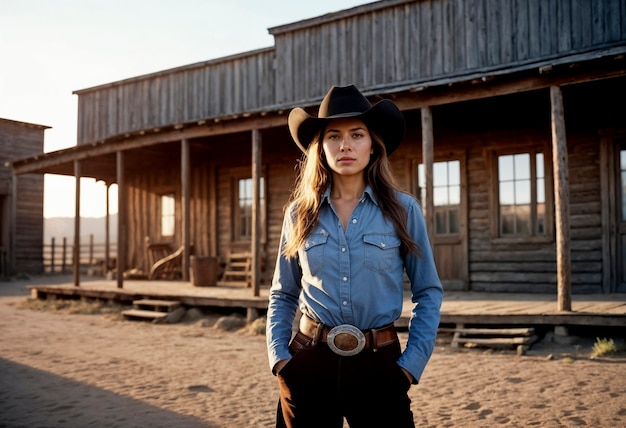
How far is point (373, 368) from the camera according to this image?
2055 millimetres

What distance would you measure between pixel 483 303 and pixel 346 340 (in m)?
7.48

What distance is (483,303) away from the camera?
9.04 meters

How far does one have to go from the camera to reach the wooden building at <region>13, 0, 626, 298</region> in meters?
8.98

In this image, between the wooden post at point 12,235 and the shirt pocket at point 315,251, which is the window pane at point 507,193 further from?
the wooden post at point 12,235

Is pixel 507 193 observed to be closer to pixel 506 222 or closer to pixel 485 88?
pixel 506 222

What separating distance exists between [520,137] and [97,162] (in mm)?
10447

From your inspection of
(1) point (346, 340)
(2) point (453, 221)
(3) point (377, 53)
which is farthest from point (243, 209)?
(1) point (346, 340)

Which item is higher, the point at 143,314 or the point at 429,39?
the point at 429,39

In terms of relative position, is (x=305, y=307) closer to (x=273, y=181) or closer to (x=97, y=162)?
(x=273, y=181)

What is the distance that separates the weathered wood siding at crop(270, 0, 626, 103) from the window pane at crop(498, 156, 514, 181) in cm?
184

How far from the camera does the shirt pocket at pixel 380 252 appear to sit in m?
2.17

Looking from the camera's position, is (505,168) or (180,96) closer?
(505,168)

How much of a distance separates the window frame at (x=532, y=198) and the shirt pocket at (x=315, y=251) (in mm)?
9355

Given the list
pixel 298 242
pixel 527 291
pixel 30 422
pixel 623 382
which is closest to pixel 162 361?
pixel 30 422
